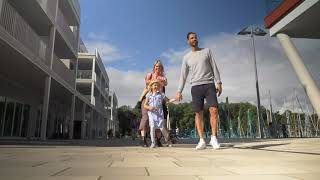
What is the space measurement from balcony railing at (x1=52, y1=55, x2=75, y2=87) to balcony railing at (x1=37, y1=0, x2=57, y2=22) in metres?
2.30

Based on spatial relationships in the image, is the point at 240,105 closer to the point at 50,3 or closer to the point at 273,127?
the point at 273,127

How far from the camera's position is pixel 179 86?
7.18m

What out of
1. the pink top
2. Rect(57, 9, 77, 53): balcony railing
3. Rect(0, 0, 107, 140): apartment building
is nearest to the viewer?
the pink top

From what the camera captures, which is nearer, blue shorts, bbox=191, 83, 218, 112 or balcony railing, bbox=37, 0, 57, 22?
blue shorts, bbox=191, 83, 218, 112

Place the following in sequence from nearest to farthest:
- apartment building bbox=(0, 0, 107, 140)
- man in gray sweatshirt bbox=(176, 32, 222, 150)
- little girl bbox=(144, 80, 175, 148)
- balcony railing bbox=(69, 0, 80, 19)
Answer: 1. man in gray sweatshirt bbox=(176, 32, 222, 150)
2. little girl bbox=(144, 80, 175, 148)
3. apartment building bbox=(0, 0, 107, 140)
4. balcony railing bbox=(69, 0, 80, 19)

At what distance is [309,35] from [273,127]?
40.8 feet

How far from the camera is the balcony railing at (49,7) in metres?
16.3

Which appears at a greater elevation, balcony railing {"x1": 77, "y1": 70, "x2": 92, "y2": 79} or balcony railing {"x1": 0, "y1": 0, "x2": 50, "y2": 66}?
balcony railing {"x1": 77, "y1": 70, "x2": 92, "y2": 79}

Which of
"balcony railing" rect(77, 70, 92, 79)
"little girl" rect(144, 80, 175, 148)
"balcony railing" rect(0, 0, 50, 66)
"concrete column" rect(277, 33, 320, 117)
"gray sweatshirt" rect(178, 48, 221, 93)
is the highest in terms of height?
"balcony railing" rect(77, 70, 92, 79)

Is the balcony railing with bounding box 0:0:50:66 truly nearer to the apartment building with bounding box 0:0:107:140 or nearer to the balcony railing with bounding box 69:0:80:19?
the apartment building with bounding box 0:0:107:140

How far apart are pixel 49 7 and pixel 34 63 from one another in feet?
13.5

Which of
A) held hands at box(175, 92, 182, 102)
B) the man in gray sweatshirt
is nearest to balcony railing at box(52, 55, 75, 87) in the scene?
held hands at box(175, 92, 182, 102)

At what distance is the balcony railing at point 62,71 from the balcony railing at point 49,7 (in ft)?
7.55

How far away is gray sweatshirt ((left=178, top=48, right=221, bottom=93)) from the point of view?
671cm
